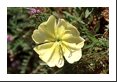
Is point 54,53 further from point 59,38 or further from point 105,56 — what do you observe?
point 105,56

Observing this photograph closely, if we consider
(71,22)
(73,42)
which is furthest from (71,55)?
(71,22)

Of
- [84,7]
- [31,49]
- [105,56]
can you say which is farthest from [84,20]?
[31,49]

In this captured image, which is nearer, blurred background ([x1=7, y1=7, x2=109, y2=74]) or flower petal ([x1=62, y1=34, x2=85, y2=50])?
flower petal ([x1=62, y1=34, x2=85, y2=50])

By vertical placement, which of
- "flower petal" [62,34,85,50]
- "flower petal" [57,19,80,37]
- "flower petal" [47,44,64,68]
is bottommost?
"flower petal" [47,44,64,68]

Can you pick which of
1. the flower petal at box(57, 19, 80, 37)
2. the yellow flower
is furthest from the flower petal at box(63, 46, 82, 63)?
A: the flower petal at box(57, 19, 80, 37)

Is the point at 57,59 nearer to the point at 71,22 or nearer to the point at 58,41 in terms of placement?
the point at 58,41

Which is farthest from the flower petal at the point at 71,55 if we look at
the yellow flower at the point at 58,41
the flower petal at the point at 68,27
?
the flower petal at the point at 68,27

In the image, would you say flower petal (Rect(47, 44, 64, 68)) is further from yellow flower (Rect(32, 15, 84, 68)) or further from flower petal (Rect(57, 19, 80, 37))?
flower petal (Rect(57, 19, 80, 37))
